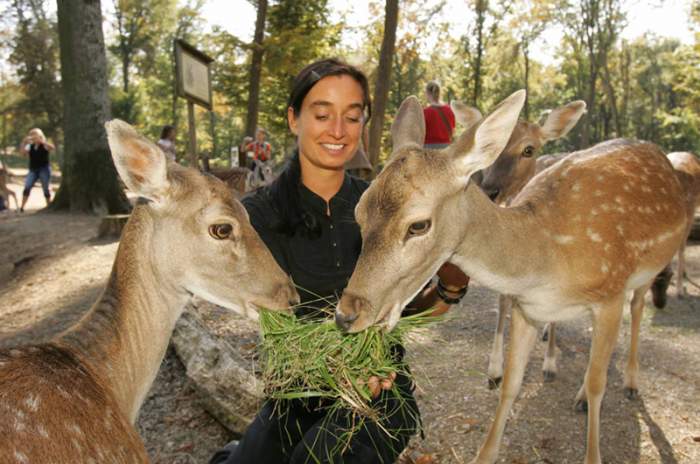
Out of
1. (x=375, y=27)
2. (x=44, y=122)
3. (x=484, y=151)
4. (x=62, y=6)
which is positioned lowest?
(x=44, y=122)

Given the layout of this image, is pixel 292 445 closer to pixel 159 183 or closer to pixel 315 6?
pixel 159 183

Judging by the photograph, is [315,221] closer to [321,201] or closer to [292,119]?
[321,201]

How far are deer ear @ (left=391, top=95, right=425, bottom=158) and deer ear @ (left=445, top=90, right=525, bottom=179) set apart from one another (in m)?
0.34

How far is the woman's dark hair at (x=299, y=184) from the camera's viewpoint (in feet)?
8.63

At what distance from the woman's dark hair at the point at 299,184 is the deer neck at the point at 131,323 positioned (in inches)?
22.9

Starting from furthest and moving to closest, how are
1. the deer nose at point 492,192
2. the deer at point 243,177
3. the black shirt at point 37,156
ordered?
the black shirt at point 37,156
the deer at point 243,177
the deer nose at point 492,192

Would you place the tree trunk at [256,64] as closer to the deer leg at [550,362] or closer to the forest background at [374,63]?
the forest background at [374,63]

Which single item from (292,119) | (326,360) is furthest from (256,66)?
(326,360)

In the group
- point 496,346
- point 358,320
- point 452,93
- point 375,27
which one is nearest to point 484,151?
point 358,320

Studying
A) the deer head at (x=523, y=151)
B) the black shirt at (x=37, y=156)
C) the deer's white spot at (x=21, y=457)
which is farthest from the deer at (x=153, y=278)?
the black shirt at (x=37, y=156)

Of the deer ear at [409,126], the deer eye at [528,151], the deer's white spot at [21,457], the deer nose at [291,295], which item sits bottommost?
the deer's white spot at [21,457]

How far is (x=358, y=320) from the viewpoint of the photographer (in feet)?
7.02

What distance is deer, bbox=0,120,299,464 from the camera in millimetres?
2168

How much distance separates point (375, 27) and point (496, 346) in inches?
1058
